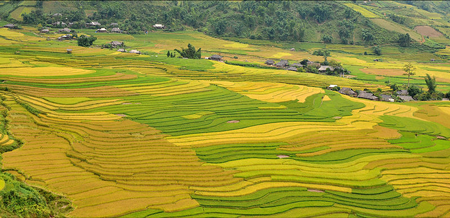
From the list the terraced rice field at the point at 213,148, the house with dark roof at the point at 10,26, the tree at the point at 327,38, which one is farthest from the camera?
the tree at the point at 327,38

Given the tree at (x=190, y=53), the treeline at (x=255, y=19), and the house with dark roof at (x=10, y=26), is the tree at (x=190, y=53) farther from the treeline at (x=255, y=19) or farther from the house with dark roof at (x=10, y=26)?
the house with dark roof at (x=10, y=26)

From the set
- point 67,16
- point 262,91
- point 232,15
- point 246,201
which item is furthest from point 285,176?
point 232,15

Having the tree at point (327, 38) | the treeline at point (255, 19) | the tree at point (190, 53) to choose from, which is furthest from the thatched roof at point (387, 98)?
the treeline at point (255, 19)

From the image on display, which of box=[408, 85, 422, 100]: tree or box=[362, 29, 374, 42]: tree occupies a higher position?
box=[362, 29, 374, 42]: tree

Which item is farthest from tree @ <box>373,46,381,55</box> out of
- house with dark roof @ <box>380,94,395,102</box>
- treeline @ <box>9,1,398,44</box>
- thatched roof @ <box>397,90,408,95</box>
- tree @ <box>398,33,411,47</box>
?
house with dark roof @ <box>380,94,395,102</box>

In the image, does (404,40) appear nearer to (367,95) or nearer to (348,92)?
(367,95)

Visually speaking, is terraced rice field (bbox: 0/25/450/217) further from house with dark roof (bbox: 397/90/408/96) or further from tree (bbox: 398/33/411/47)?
tree (bbox: 398/33/411/47)
